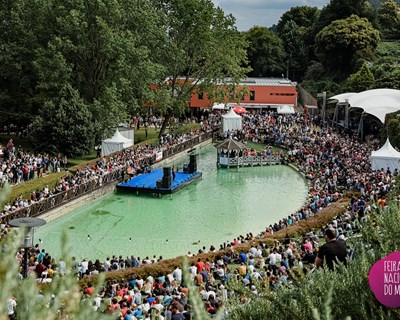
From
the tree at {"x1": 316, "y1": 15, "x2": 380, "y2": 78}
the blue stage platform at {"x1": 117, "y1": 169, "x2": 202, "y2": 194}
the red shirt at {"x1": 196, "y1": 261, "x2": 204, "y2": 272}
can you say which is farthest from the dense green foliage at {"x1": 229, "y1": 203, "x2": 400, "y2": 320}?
the tree at {"x1": 316, "y1": 15, "x2": 380, "y2": 78}

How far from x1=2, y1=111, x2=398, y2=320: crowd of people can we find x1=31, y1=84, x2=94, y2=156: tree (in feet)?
6.72

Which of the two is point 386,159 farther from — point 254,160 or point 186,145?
point 186,145

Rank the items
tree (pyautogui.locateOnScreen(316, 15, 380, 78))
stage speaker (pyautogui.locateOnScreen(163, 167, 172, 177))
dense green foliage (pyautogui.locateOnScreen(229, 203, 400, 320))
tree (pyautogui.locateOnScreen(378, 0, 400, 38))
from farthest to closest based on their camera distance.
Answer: tree (pyautogui.locateOnScreen(378, 0, 400, 38))
tree (pyautogui.locateOnScreen(316, 15, 380, 78))
stage speaker (pyautogui.locateOnScreen(163, 167, 172, 177))
dense green foliage (pyautogui.locateOnScreen(229, 203, 400, 320))

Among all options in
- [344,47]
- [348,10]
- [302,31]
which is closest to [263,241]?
[344,47]

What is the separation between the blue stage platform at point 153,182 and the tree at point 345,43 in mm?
28474

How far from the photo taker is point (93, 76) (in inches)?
1257

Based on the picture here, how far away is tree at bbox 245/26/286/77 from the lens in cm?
6372

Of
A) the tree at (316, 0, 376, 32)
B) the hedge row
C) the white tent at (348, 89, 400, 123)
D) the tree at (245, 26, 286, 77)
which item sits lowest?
the hedge row

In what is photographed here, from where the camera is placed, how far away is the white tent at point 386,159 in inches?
1059

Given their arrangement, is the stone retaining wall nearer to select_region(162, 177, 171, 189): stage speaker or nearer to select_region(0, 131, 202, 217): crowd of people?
select_region(0, 131, 202, 217): crowd of people

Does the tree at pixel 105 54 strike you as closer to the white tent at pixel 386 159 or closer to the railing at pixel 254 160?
Answer: the railing at pixel 254 160

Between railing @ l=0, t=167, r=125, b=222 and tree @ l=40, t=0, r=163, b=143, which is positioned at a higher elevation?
tree @ l=40, t=0, r=163, b=143

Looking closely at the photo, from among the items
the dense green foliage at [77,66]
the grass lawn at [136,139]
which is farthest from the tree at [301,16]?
the dense green foliage at [77,66]

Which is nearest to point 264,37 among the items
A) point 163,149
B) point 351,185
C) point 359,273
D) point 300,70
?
point 300,70
